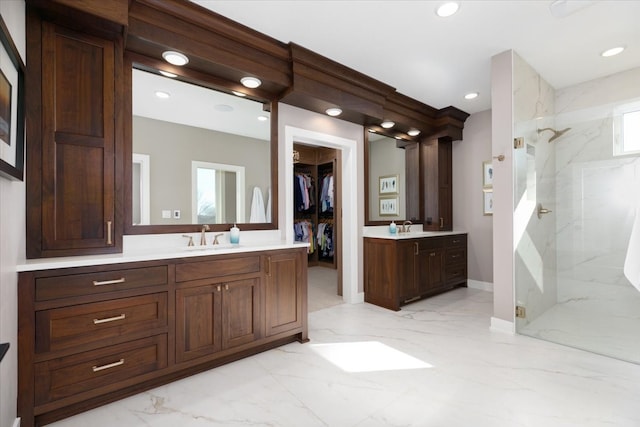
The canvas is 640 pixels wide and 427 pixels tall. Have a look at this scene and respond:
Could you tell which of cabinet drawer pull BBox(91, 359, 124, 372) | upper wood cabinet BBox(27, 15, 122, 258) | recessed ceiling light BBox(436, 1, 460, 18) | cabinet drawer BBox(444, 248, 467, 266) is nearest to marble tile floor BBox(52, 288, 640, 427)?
cabinet drawer pull BBox(91, 359, 124, 372)

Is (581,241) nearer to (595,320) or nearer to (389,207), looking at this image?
(595,320)

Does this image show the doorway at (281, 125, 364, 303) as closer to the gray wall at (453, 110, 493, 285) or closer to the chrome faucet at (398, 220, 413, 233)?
the chrome faucet at (398, 220, 413, 233)

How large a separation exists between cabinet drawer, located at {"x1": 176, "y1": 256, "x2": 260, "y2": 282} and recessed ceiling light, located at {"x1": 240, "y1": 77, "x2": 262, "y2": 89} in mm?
1610

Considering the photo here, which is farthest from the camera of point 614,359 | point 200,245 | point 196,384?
point 200,245

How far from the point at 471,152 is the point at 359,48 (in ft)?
9.00

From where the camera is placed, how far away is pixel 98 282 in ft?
5.38

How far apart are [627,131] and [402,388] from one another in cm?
287

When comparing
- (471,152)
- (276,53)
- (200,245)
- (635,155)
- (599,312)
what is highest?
(276,53)

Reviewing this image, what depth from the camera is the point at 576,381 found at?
1.93 metres

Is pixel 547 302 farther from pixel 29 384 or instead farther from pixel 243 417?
pixel 29 384

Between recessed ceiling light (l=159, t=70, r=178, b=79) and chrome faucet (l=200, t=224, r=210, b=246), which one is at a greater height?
recessed ceiling light (l=159, t=70, r=178, b=79)

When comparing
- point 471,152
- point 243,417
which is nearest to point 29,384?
point 243,417

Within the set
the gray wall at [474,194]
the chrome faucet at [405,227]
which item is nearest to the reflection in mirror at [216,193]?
the chrome faucet at [405,227]

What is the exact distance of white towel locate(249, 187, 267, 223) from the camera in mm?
2826
